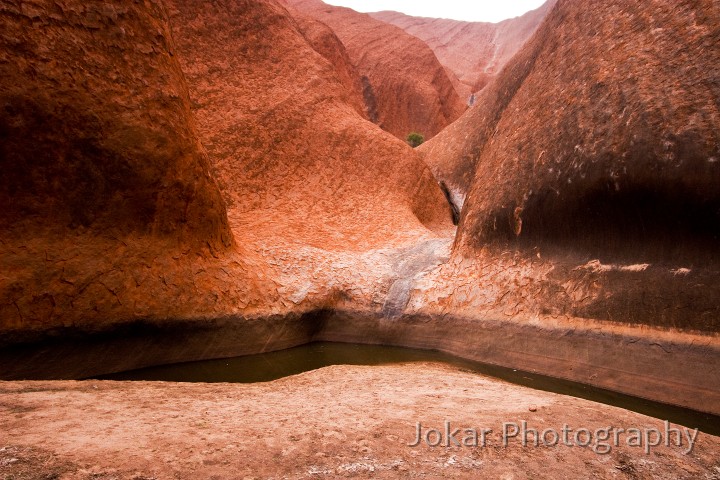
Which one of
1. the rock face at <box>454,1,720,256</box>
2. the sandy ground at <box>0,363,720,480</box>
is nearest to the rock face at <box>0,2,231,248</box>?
the sandy ground at <box>0,363,720,480</box>

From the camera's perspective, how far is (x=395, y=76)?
64.6ft

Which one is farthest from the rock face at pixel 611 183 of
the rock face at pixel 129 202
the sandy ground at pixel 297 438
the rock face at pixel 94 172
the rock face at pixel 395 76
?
the rock face at pixel 395 76

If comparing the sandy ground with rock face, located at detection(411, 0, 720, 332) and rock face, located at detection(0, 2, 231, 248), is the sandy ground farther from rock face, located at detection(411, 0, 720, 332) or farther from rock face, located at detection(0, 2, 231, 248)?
rock face, located at detection(411, 0, 720, 332)

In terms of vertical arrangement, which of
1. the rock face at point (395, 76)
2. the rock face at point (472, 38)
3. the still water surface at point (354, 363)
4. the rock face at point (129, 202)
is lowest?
the still water surface at point (354, 363)

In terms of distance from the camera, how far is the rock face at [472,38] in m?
36.2

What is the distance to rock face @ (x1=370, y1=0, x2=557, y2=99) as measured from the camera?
119ft

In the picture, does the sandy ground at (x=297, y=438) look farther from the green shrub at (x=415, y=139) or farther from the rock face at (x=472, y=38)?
the rock face at (x=472, y=38)

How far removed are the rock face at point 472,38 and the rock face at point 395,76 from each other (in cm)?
1304

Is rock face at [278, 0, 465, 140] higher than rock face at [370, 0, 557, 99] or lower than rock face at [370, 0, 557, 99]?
lower

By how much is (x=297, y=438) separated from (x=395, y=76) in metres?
19.7

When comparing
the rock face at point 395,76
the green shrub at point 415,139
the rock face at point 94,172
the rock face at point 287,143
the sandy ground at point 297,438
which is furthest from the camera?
the rock face at point 395,76

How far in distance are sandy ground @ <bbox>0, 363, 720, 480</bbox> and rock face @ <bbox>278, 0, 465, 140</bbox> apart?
56.2ft

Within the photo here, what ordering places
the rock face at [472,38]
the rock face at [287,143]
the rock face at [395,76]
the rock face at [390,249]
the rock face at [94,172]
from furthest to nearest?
the rock face at [472,38], the rock face at [395,76], the rock face at [287,143], the rock face at [390,249], the rock face at [94,172]

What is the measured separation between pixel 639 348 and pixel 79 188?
4935 mm
